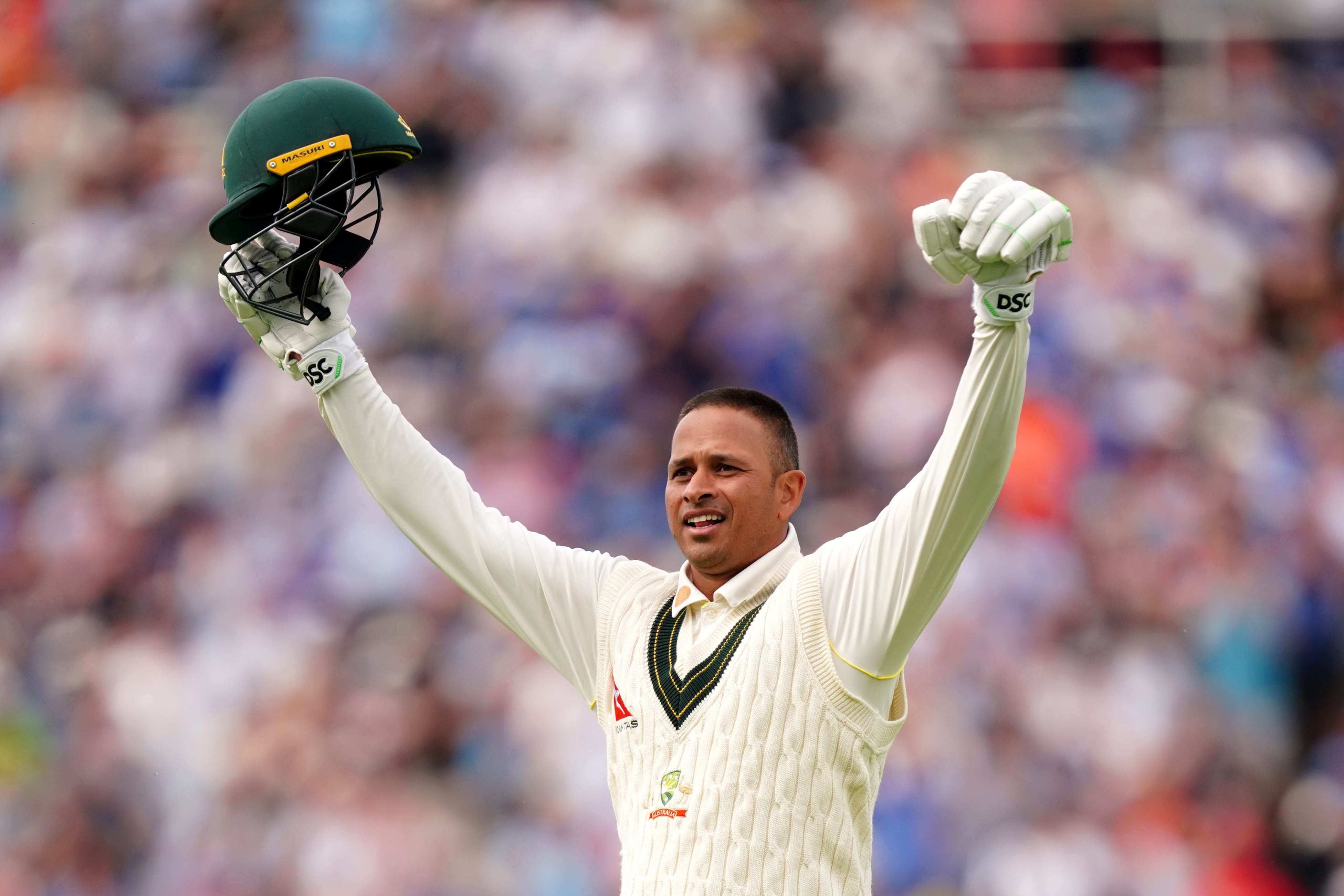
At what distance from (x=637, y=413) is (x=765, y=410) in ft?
11.6

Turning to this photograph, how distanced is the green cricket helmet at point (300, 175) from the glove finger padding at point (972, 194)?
112 centimetres

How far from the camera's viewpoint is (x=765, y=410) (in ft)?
9.80

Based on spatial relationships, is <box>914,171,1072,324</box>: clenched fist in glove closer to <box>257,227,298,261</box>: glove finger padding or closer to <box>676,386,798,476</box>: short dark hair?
<box>676,386,798,476</box>: short dark hair

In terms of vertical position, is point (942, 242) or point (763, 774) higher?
point (942, 242)

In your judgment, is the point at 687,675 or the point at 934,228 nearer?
the point at 934,228

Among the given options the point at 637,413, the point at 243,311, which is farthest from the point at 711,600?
the point at 637,413

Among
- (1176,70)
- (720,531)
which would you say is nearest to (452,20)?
(1176,70)

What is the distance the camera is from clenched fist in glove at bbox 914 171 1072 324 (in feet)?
7.75

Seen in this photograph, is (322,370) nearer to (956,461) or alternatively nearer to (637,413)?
(956,461)

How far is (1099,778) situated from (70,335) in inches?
194

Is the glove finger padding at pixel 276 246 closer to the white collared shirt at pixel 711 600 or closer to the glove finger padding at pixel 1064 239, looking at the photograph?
the white collared shirt at pixel 711 600

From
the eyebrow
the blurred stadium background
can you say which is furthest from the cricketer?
the blurred stadium background

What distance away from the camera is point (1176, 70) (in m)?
7.15

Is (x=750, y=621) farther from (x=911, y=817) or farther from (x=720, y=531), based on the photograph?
(x=911, y=817)
